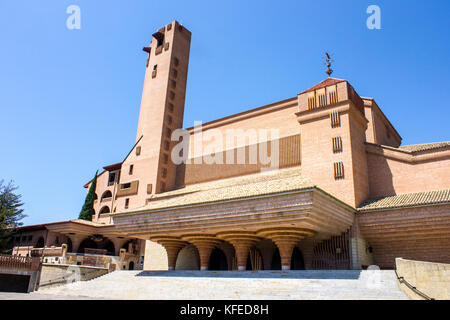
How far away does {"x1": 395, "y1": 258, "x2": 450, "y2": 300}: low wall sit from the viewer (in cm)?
1166

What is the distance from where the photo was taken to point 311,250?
2020 cm

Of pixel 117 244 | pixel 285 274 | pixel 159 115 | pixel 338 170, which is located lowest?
pixel 285 274

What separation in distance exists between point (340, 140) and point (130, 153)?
21.4m

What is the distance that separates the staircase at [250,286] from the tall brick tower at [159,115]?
12.6m

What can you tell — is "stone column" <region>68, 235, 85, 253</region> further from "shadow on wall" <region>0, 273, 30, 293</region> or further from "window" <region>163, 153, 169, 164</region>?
"window" <region>163, 153, 169, 164</region>

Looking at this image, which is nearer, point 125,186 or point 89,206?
point 125,186

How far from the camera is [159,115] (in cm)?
3453

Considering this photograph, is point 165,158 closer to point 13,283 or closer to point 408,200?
point 13,283

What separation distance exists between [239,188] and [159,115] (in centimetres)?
1646

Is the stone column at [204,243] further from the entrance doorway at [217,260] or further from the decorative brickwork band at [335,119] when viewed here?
the decorative brickwork band at [335,119]

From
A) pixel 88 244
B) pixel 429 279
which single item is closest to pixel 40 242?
pixel 88 244

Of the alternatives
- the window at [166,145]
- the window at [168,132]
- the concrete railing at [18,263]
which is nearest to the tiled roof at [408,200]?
the window at [166,145]

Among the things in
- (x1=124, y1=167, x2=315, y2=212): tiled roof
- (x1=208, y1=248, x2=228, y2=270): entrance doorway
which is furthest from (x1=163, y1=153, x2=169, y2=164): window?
(x1=208, y1=248, x2=228, y2=270): entrance doorway
